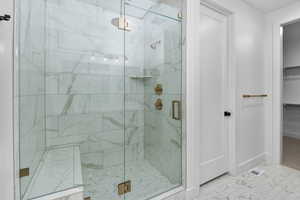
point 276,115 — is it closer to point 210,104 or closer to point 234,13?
point 210,104

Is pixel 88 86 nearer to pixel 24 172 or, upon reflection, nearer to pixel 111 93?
pixel 111 93

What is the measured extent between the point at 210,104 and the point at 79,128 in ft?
5.54

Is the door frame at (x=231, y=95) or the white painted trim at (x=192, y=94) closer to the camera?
the white painted trim at (x=192, y=94)

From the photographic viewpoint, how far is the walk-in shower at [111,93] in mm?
1671

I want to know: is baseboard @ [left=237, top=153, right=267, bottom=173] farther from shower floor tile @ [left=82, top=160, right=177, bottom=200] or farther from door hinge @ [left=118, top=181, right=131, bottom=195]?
door hinge @ [left=118, top=181, right=131, bottom=195]

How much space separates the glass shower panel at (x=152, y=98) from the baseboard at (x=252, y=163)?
1.07m

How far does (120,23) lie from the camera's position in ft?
7.10

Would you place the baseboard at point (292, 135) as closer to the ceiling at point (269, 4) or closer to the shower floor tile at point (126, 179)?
the ceiling at point (269, 4)

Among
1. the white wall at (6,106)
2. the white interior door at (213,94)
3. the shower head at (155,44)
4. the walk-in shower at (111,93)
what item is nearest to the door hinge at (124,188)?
the walk-in shower at (111,93)

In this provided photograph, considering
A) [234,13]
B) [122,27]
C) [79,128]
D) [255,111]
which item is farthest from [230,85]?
[79,128]

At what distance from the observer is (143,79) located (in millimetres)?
2359

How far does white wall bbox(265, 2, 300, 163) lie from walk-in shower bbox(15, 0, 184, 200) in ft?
5.45

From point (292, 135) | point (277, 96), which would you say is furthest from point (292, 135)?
point (277, 96)

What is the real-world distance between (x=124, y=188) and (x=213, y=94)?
1477 millimetres
